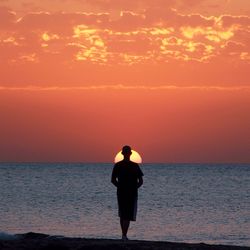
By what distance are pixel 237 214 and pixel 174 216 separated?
4.10m

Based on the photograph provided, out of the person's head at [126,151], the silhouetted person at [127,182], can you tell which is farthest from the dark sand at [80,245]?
the person's head at [126,151]

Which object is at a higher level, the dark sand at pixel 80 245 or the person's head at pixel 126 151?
the person's head at pixel 126 151

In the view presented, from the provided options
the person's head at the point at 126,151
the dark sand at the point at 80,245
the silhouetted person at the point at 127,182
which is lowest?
the dark sand at the point at 80,245

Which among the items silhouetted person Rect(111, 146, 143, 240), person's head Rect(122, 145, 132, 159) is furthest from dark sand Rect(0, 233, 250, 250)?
person's head Rect(122, 145, 132, 159)

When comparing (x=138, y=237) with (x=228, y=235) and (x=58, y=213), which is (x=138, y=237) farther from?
(x=58, y=213)

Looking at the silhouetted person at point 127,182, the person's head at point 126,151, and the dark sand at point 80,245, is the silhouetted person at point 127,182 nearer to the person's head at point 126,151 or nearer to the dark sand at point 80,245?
the person's head at point 126,151

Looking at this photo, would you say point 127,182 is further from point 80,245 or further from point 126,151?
point 80,245

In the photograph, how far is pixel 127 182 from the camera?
17.9 m

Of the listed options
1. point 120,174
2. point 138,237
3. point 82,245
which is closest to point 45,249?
point 82,245

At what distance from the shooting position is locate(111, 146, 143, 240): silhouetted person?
1789 cm

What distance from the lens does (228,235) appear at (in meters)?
30.1

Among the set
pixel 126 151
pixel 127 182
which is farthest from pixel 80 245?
pixel 126 151

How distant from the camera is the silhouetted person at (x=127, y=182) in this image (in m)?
17.9

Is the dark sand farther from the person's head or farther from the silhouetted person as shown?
the person's head
